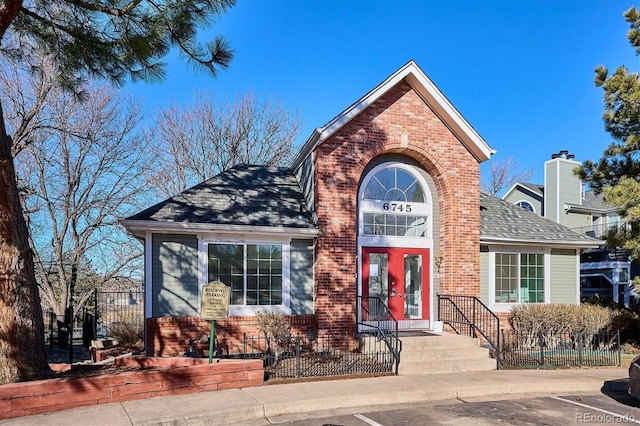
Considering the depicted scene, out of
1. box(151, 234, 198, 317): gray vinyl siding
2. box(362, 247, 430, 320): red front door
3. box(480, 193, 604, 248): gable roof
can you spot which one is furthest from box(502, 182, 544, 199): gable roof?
box(151, 234, 198, 317): gray vinyl siding

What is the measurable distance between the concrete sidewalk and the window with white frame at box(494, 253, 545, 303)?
144 inches

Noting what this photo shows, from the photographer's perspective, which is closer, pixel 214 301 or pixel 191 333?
pixel 214 301

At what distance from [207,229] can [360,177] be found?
14.2 feet

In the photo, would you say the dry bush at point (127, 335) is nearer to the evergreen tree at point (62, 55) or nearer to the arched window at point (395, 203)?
the evergreen tree at point (62, 55)

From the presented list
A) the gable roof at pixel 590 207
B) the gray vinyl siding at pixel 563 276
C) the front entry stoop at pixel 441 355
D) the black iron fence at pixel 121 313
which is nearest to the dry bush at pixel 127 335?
the black iron fence at pixel 121 313

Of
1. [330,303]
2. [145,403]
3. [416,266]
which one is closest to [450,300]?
[416,266]

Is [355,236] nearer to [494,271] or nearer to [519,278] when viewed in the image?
[494,271]

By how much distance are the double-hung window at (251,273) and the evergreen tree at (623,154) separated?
8336mm

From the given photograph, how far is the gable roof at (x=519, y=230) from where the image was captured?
44.2 ft

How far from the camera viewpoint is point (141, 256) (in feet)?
66.6

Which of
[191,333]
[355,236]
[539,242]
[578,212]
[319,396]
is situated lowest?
[319,396]

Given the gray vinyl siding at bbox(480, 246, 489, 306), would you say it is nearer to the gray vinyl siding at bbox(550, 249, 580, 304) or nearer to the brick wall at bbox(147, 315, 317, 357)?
the gray vinyl siding at bbox(550, 249, 580, 304)

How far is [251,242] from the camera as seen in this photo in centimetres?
1127

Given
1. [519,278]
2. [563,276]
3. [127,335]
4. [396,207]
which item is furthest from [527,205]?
[127,335]
